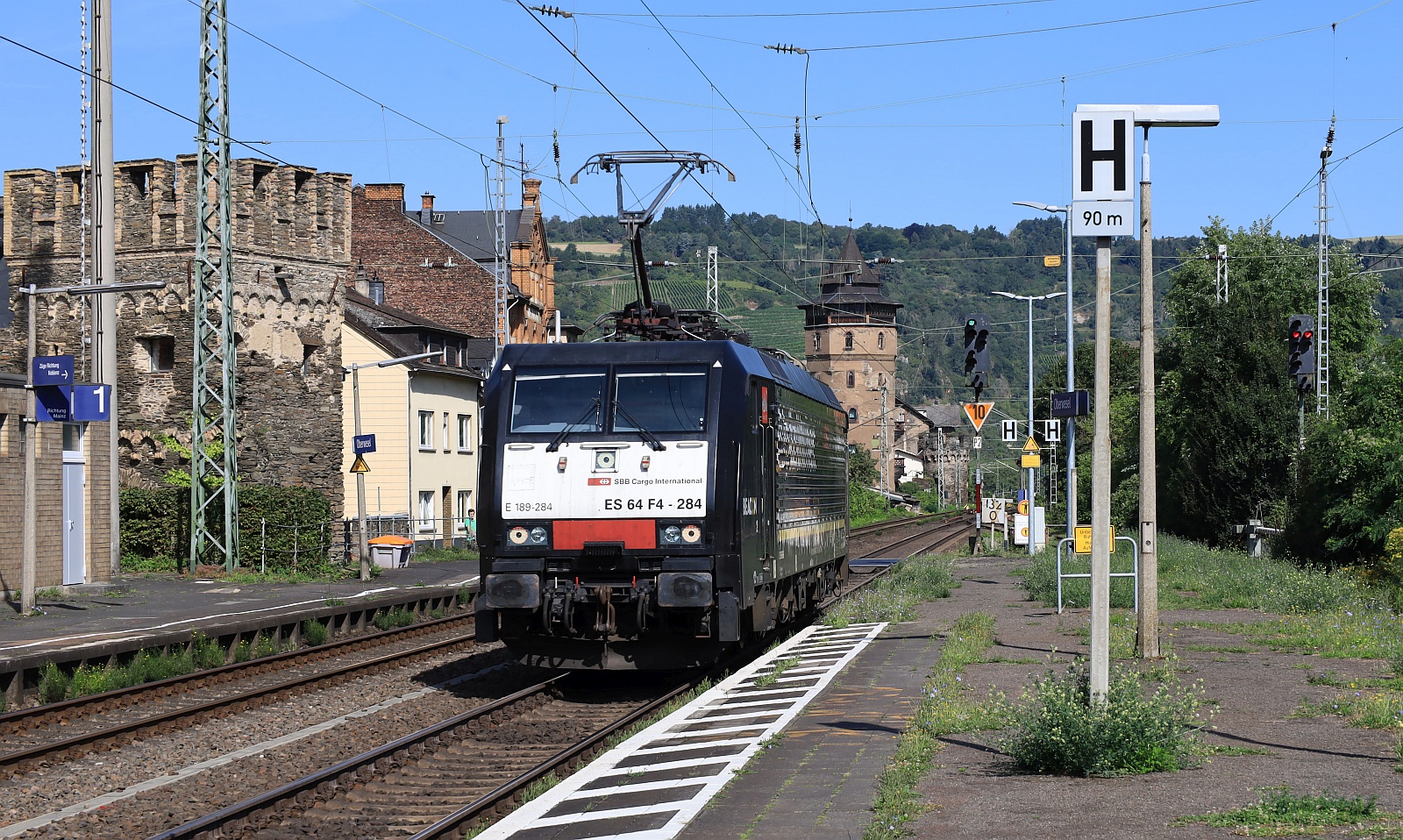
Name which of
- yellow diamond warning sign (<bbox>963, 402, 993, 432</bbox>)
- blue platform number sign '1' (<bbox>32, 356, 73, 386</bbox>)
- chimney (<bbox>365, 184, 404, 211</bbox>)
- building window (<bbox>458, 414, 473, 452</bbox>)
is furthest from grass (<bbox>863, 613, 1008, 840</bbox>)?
chimney (<bbox>365, 184, 404, 211</bbox>)

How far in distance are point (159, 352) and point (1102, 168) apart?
37.8 meters

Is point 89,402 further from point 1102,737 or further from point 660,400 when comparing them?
point 1102,737

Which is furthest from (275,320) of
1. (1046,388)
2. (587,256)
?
(587,256)

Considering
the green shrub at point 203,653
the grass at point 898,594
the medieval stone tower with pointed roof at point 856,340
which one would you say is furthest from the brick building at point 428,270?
the medieval stone tower with pointed roof at point 856,340

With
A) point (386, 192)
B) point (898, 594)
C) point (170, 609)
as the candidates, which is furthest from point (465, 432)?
point (898, 594)

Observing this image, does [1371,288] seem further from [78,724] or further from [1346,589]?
[78,724]

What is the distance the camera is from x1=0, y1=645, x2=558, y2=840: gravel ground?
9.91 metres

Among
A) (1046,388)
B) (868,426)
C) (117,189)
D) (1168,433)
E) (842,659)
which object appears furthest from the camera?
(868,426)

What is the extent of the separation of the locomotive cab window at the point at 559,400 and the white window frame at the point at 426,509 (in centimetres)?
3789

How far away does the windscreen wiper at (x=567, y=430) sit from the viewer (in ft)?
49.8

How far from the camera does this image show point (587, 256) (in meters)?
192

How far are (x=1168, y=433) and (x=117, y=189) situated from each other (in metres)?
36.9

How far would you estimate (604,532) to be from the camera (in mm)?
14836

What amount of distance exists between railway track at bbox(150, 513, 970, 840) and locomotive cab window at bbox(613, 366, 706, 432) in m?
2.83
